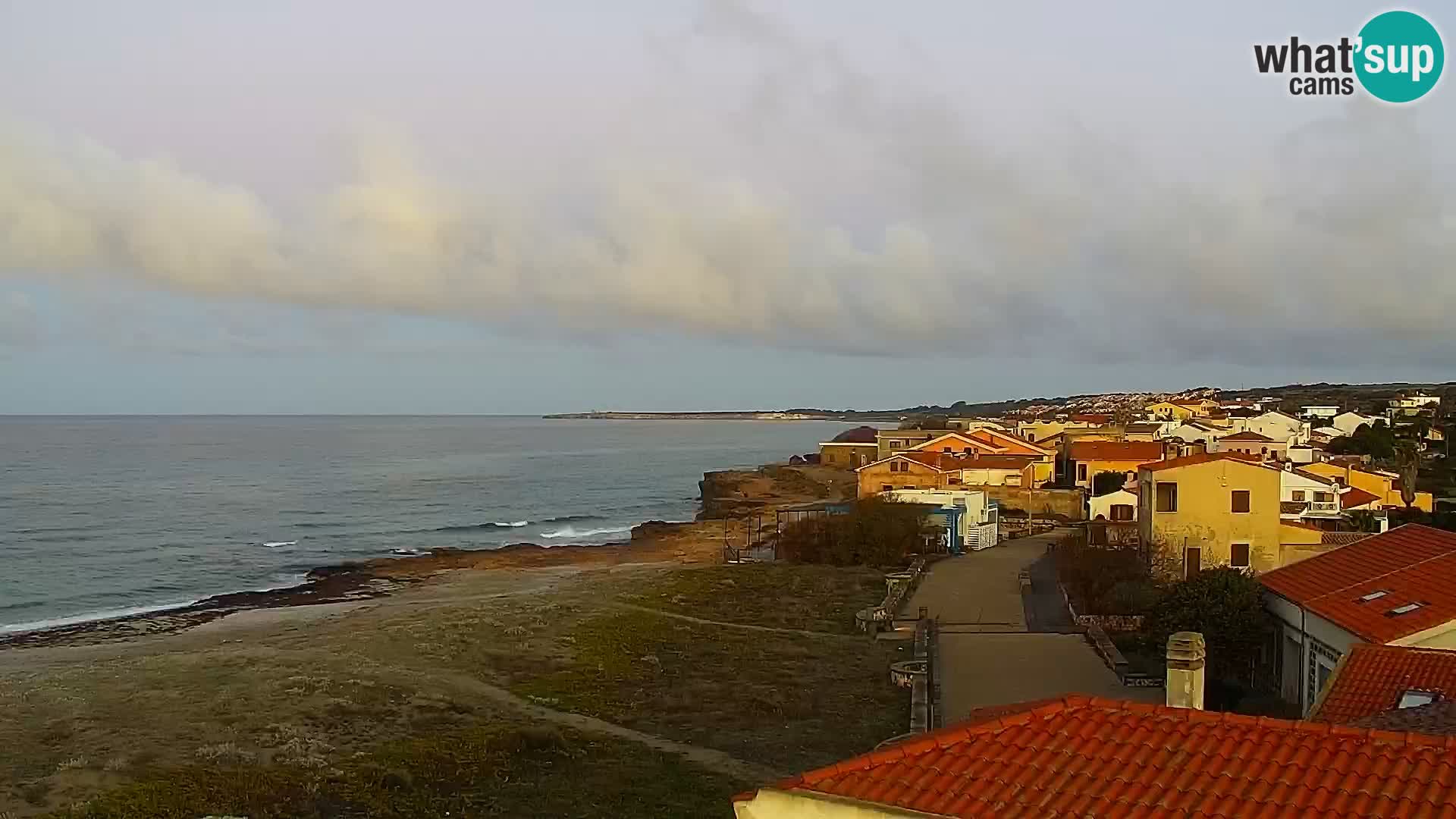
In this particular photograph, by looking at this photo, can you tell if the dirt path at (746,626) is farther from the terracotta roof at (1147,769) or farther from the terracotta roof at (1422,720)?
the terracotta roof at (1147,769)

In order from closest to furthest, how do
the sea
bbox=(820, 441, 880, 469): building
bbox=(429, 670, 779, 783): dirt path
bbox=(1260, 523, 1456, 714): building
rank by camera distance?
bbox=(1260, 523, 1456, 714): building < bbox=(429, 670, 779, 783): dirt path < the sea < bbox=(820, 441, 880, 469): building

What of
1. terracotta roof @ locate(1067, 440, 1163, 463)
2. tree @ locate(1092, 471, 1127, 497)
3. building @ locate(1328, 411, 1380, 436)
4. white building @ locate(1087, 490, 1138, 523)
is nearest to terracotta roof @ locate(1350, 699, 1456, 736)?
white building @ locate(1087, 490, 1138, 523)

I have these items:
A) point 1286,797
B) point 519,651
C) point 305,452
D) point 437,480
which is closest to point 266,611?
point 519,651

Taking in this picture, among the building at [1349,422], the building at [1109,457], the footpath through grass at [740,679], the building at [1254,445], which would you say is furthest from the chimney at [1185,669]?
the building at [1349,422]

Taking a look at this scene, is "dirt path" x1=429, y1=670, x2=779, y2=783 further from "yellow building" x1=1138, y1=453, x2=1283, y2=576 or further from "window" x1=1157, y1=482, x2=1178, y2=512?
"window" x1=1157, y1=482, x2=1178, y2=512

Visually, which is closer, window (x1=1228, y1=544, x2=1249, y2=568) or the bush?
window (x1=1228, y1=544, x2=1249, y2=568)

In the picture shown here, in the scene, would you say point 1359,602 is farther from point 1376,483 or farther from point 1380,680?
point 1376,483

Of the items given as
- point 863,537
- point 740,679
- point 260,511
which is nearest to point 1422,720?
point 740,679
